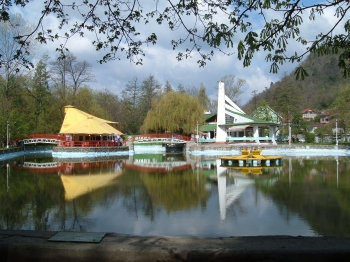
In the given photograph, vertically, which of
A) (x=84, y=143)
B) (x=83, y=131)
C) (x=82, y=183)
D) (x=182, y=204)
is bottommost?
(x=182, y=204)

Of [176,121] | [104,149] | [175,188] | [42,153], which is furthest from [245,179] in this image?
[42,153]

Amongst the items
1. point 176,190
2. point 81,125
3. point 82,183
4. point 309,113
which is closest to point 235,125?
point 81,125

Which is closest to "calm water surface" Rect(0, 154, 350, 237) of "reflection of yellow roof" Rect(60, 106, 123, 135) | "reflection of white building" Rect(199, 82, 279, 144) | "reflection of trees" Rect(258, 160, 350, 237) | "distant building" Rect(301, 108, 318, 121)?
"reflection of trees" Rect(258, 160, 350, 237)

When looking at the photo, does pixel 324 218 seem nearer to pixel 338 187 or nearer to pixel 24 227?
pixel 338 187

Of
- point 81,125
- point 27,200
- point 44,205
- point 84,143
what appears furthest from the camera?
point 81,125

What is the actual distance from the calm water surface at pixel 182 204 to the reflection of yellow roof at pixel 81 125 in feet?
52.9

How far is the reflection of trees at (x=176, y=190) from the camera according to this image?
10598 mm

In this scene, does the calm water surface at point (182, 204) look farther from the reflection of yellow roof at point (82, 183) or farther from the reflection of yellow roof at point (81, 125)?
the reflection of yellow roof at point (81, 125)

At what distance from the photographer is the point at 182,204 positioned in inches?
409

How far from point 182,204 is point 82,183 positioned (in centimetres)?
639

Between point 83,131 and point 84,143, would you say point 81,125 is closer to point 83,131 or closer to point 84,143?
point 83,131

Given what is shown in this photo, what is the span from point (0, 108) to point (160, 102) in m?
15.8

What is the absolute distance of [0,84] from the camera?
30859 mm

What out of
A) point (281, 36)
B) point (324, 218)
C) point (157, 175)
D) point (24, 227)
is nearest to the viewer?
point (281, 36)
